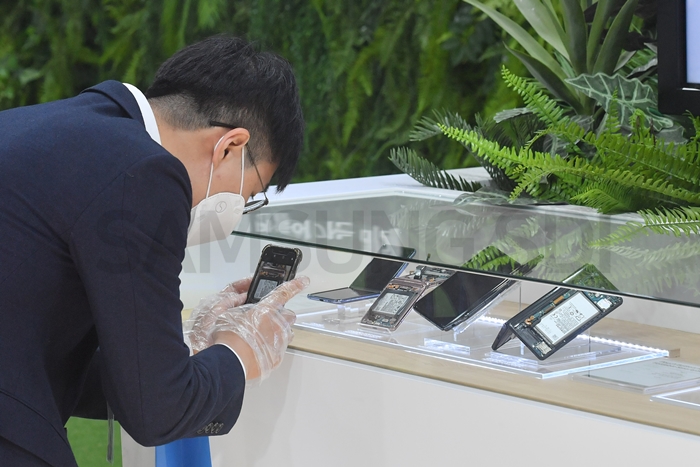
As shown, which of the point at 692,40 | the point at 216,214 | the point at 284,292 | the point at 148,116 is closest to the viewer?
the point at 148,116

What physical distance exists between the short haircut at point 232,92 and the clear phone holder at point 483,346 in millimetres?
405

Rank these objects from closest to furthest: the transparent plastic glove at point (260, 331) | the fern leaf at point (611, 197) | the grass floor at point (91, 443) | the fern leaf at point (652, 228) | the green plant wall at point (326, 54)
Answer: the fern leaf at point (652, 228)
the transparent plastic glove at point (260, 331)
the fern leaf at point (611, 197)
the grass floor at point (91, 443)
the green plant wall at point (326, 54)

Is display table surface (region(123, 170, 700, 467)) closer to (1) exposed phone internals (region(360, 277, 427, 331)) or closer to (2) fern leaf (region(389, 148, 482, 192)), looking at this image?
(1) exposed phone internals (region(360, 277, 427, 331))

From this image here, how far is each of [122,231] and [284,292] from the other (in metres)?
0.39

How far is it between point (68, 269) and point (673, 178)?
33.7 inches

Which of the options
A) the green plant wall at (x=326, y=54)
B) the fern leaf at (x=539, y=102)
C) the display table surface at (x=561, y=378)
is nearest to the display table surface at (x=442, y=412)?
the display table surface at (x=561, y=378)

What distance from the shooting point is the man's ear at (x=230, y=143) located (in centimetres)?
94

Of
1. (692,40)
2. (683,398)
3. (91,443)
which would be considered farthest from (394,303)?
(91,443)

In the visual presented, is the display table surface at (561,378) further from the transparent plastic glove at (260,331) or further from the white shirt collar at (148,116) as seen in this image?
the white shirt collar at (148,116)

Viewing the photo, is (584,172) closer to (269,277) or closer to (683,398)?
(683,398)

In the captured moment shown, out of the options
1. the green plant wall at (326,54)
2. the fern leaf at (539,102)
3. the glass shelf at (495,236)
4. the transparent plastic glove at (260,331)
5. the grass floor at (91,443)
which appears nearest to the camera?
the glass shelf at (495,236)

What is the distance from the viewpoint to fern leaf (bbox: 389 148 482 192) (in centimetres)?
150

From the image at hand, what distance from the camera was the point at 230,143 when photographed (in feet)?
3.13

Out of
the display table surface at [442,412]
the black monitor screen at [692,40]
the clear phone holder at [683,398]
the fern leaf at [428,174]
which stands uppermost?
the black monitor screen at [692,40]
